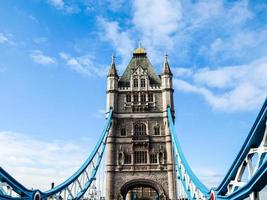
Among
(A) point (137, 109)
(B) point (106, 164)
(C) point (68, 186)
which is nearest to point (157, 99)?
(A) point (137, 109)

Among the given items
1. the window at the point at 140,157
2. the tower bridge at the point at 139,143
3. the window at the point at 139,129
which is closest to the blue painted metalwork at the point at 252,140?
the tower bridge at the point at 139,143

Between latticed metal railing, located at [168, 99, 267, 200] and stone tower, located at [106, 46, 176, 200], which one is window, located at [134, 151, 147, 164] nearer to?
stone tower, located at [106, 46, 176, 200]

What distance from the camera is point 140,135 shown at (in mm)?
39875

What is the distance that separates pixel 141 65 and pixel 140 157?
1337 centimetres

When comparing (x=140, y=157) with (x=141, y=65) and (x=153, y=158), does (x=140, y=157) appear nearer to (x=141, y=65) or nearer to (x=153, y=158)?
(x=153, y=158)

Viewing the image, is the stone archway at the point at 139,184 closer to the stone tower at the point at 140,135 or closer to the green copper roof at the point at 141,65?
the stone tower at the point at 140,135

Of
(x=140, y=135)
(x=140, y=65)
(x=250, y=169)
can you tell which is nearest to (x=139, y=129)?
(x=140, y=135)

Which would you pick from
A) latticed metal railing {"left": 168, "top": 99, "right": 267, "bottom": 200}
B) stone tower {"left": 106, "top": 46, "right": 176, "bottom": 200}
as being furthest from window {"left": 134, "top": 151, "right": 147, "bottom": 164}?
latticed metal railing {"left": 168, "top": 99, "right": 267, "bottom": 200}

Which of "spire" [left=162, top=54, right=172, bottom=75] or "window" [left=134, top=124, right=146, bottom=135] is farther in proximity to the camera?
"spire" [left=162, top=54, right=172, bottom=75]

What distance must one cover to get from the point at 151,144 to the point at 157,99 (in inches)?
236

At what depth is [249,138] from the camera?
1403 centimetres

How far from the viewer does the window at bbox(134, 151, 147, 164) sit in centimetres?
3881

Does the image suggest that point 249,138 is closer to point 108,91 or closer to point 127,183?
point 127,183

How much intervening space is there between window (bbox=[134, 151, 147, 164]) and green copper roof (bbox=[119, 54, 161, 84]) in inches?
381
